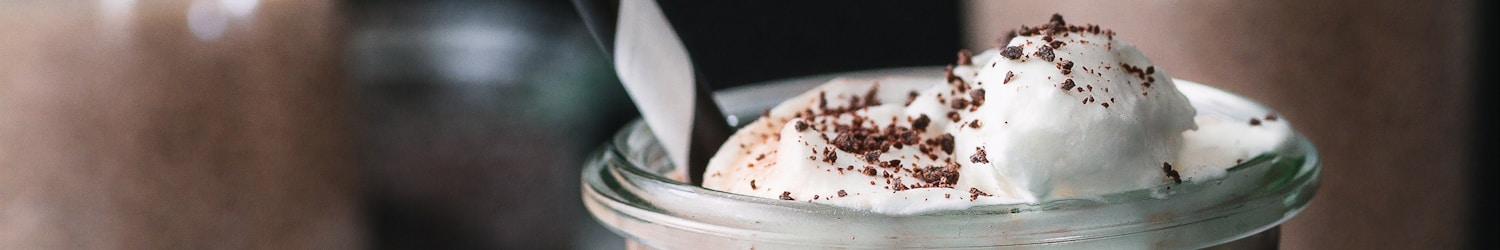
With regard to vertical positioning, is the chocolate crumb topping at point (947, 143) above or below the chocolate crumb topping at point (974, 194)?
above

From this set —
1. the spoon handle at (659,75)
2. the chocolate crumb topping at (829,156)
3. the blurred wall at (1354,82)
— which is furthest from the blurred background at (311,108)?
the chocolate crumb topping at (829,156)

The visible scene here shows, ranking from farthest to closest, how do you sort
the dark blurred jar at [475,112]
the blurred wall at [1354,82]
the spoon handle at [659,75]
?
the dark blurred jar at [475,112]
the blurred wall at [1354,82]
the spoon handle at [659,75]

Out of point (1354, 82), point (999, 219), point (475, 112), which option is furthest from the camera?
point (475, 112)

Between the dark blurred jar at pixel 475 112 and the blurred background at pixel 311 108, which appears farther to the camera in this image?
the dark blurred jar at pixel 475 112

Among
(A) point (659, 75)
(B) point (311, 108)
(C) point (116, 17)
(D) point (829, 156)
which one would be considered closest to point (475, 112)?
(B) point (311, 108)

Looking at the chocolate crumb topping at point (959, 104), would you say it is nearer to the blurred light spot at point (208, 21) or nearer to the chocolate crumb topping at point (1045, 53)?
the chocolate crumb topping at point (1045, 53)

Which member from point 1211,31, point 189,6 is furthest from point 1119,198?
point 189,6

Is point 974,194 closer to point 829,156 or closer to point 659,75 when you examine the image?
point 829,156
